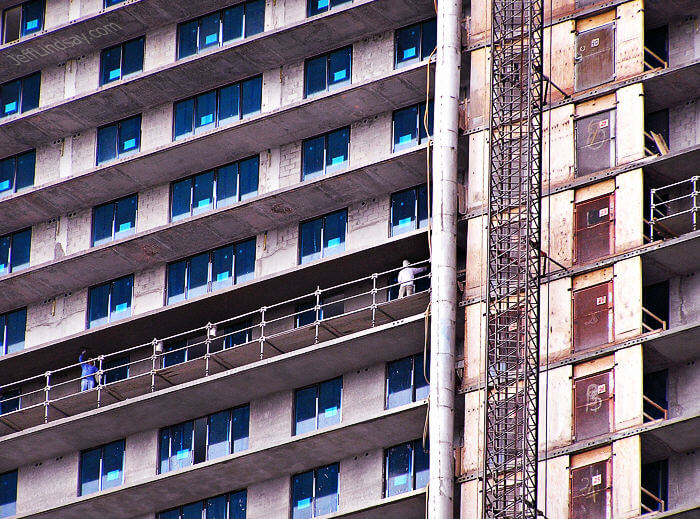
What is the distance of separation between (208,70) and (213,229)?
242 inches

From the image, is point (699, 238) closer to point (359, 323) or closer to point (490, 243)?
point (490, 243)

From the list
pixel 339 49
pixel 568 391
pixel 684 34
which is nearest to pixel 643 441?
pixel 568 391

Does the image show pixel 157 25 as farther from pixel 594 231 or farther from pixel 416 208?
pixel 594 231

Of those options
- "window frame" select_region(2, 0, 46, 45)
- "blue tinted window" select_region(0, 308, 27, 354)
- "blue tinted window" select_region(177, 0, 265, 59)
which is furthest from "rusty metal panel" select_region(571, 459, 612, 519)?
"window frame" select_region(2, 0, 46, 45)

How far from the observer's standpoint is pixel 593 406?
219ft

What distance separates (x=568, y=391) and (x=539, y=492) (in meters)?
3.34

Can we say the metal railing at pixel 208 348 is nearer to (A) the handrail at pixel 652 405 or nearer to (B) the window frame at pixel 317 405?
(B) the window frame at pixel 317 405

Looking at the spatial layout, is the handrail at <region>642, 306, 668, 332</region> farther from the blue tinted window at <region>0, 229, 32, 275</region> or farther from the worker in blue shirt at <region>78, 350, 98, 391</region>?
the blue tinted window at <region>0, 229, 32, 275</region>

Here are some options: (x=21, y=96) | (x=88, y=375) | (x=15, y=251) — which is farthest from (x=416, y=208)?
(x=21, y=96)

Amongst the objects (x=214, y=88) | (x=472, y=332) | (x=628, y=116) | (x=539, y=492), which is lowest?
(x=539, y=492)

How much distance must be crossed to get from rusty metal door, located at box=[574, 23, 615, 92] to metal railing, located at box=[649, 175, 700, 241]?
4.34 metres

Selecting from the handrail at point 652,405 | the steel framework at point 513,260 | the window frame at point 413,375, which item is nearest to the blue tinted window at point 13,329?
the window frame at point 413,375

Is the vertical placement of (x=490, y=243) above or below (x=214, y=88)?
below

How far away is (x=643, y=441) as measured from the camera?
65562 mm
